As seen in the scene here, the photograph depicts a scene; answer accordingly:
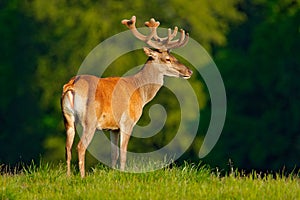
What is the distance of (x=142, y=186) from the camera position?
943 centimetres

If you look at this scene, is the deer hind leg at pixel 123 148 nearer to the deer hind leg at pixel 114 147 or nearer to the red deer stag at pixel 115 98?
the red deer stag at pixel 115 98

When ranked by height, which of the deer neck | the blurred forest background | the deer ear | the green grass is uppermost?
the deer ear

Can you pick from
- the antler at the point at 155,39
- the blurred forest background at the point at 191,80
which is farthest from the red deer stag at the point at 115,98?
the blurred forest background at the point at 191,80

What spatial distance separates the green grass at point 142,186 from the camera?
8984 mm

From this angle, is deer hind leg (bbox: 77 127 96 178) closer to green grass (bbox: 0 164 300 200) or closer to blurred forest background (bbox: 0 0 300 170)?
green grass (bbox: 0 164 300 200)

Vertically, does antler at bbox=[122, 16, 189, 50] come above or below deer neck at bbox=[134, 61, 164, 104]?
above

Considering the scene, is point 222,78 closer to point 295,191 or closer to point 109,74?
point 109,74

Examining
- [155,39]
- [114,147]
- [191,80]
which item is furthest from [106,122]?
[191,80]

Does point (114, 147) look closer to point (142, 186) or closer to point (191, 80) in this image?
point (142, 186)

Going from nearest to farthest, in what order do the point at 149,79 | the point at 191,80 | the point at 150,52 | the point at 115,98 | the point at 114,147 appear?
the point at 114,147, the point at 115,98, the point at 150,52, the point at 149,79, the point at 191,80

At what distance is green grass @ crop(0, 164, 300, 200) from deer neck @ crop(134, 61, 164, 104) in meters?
2.17

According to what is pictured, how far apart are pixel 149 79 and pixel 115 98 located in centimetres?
95

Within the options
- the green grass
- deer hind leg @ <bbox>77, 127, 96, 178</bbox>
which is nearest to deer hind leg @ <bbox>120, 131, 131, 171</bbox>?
deer hind leg @ <bbox>77, 127, 96, 178</bbox>

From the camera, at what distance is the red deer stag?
36.5 feet
